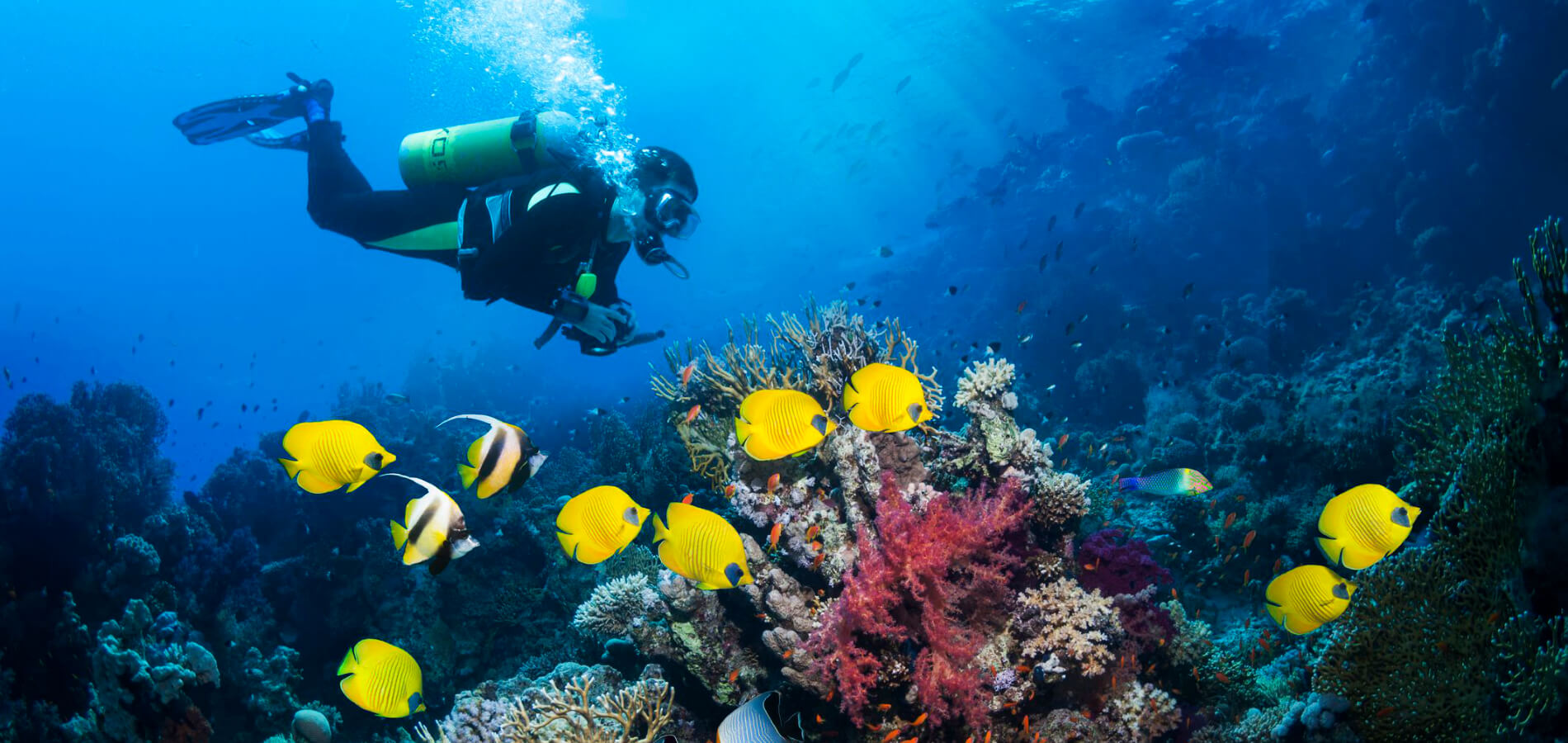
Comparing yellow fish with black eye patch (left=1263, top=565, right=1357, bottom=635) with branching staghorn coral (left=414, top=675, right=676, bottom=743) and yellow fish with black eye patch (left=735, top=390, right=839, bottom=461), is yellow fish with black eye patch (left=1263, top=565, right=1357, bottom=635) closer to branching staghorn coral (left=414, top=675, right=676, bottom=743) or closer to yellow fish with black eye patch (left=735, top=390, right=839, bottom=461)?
yellow fish with black eye patch (left=735, top=390, right=839, bottom=461)

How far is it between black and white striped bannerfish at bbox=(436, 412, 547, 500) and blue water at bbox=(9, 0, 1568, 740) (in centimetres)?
217

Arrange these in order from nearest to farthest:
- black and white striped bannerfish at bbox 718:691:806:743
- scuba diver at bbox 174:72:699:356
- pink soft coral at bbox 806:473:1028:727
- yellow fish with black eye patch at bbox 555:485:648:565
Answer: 1. black and white striped bannerfish at bbox 718:691:806:743
2. yellow fish with black eye patch at bbox 555:485:648:565
3. pink soft coral at bbox 806:473:1028:727
4. scuba diver at bbox 174:72:699:356

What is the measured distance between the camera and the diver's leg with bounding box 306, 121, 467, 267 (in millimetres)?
5883

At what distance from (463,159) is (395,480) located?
6.79 meters

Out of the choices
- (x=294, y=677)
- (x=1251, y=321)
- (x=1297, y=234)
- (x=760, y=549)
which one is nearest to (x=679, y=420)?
(x=760, y=549)

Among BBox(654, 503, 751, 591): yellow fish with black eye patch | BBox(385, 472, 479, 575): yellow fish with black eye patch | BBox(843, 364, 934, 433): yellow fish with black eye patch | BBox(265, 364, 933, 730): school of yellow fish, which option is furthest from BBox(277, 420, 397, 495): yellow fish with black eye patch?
BBox(843, 364, 934, 433): yellow fish with black eye patch

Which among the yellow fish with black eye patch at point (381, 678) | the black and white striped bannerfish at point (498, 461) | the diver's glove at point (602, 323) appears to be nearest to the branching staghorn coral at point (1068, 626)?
the black and white striped bannerfish at point (498, 461)

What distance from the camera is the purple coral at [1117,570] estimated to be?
439 centimetres

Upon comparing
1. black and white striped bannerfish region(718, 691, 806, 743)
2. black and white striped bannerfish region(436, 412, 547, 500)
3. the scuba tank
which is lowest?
black and white striped bannerfish region(718, 691, 806, 743)

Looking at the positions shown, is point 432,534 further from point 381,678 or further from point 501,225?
point 501,225

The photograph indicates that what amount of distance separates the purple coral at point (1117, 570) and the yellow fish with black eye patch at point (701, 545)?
3.05m

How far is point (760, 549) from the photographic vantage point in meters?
4.22

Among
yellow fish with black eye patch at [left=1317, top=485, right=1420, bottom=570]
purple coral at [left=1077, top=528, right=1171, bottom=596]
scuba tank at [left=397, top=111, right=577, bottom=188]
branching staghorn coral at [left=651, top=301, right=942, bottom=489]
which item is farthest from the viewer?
scuba tank at [left=397, top=111, right=577, bottom=188]

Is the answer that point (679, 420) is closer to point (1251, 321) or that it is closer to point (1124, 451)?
point (1124, 451)
